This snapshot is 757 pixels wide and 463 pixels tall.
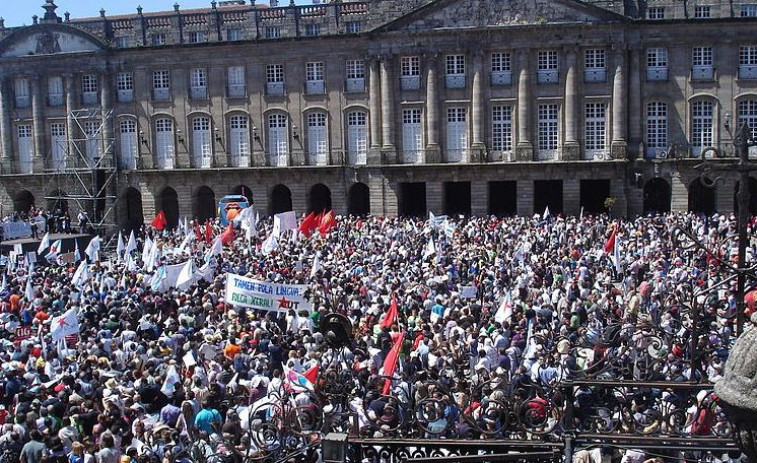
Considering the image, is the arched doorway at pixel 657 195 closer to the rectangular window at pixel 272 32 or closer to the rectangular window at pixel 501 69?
the rectangular window at pixel 501 69

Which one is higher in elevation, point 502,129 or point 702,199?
point 502,129

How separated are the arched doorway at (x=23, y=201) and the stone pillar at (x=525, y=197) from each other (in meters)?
31.2

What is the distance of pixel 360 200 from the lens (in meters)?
54.7

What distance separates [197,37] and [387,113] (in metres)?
12.9

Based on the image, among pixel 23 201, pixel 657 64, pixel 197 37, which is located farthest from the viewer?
pixel 23 201

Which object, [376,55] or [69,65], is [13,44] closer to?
[69,65]

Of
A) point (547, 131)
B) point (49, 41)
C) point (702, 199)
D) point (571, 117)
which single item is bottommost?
point (702, 199)

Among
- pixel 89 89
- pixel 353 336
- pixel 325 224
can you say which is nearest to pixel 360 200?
pixel 89 89

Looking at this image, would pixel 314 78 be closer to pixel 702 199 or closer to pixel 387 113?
pixel 387 113

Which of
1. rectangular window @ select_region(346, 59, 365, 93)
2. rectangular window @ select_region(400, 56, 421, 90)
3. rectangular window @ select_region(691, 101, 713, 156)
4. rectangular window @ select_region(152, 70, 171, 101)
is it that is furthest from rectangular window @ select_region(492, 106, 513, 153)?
rectangular window @ select_region(152, 70, 171, 101)

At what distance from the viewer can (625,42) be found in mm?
47219

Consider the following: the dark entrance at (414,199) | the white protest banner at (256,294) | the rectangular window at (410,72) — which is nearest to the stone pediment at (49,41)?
the rectangular window at (410,72)

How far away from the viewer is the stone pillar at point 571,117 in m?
47.8

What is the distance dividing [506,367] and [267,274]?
1386 centimetres
